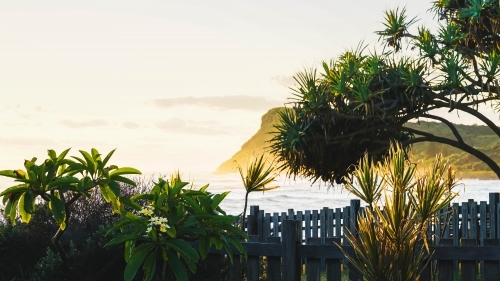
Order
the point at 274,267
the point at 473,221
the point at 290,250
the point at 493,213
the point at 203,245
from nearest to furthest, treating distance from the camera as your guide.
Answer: the point at 203,245 < the point at 290,250 < the point at 274,267 < the point at 493,213 < the point at 473,221

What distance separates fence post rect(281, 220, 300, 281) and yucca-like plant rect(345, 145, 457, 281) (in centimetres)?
69

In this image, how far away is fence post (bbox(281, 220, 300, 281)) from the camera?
24.2 feet

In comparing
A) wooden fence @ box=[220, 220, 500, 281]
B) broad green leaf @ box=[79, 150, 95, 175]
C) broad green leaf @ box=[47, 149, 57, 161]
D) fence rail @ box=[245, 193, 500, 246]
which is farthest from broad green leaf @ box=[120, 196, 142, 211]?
fence rail @ box=[245, 193, 500, 246]

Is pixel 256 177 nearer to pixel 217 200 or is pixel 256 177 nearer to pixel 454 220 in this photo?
pixel 217 200

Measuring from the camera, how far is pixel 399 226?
21.6 feet

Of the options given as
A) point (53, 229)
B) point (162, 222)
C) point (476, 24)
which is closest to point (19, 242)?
point (53, 229)

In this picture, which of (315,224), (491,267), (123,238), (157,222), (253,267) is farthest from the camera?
(315,224)

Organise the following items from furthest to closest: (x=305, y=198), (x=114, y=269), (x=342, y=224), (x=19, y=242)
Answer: (x=305, y=198) < (x=342, y=224) < (x=19, y=242) < (x=114, y=269)

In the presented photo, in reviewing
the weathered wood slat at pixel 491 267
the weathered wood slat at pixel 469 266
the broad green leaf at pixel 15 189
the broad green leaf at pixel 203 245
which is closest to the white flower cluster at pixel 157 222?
the broad green leaf at pixel 203 245

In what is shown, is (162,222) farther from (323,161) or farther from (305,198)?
(305,198)

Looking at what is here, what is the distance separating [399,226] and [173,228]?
6.94 ft

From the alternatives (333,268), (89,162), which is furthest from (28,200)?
(333,268)

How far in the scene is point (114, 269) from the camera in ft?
27.6

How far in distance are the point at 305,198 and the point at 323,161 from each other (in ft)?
117
